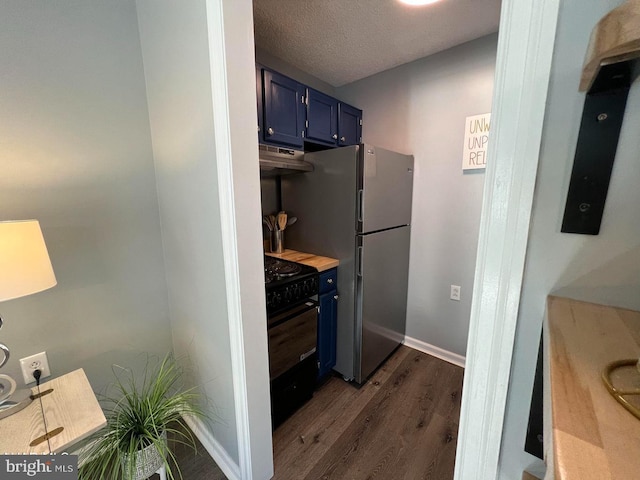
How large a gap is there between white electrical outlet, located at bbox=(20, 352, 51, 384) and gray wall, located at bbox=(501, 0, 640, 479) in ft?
6.00

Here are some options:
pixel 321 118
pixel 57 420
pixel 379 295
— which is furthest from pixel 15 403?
pixel 321 118

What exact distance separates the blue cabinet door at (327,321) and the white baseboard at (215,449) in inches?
28.2

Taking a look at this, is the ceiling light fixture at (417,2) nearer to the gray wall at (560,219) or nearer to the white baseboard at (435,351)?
the gray wall at (560,219)

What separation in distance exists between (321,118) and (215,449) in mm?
2289

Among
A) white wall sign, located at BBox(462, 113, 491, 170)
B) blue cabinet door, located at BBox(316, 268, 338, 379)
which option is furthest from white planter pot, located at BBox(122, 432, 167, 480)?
white wall sign, located at BBox(462, 113, 491, 170)

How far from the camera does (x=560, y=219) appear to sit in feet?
1.37

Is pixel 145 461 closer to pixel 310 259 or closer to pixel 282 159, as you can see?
pixel 310 259

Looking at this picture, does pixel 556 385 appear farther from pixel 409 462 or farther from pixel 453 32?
pixel 453 32

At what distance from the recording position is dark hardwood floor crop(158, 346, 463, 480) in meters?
1.31

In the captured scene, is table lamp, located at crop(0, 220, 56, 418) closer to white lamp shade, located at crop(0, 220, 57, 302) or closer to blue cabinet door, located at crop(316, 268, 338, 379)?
white lamp shade, located at crop(0, 220, 57, 302)

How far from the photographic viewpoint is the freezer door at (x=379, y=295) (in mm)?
1771

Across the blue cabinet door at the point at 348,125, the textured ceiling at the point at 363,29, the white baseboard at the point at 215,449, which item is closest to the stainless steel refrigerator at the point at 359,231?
the blue cabinet door at the point at 348,125

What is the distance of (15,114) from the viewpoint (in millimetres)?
1062

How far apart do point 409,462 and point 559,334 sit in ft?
4.79
